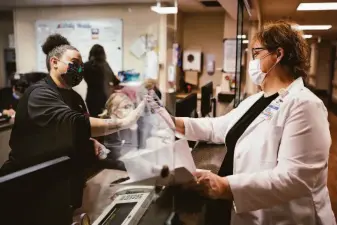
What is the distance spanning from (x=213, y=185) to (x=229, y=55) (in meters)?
5.44

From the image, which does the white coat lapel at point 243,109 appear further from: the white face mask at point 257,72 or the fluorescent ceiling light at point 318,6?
the fluorescent ceiling light at point 318,6

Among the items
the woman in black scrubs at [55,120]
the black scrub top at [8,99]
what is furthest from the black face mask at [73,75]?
the black scrub top at [8,99]

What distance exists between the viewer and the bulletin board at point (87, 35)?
94cm

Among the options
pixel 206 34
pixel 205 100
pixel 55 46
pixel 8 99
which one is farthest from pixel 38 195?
pixel 206 34

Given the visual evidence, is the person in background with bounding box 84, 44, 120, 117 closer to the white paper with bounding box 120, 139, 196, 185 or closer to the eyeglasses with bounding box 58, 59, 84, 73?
the eyeglasses with bounding box 58, 59, 84, 73

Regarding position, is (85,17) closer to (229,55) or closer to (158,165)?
(158,165)

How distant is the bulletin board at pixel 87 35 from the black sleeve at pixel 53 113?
0.26ft

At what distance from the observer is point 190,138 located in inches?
62.3

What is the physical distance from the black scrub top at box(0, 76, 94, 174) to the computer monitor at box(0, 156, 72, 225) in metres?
0.04

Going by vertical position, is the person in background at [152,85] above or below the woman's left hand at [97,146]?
above

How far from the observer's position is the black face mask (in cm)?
92

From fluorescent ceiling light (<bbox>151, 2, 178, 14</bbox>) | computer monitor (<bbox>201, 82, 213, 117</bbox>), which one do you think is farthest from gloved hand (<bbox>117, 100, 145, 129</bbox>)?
computer monitor (<bbox>201, 82, 213, 117</bbox>)

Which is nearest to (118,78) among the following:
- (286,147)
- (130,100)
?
(130,100)

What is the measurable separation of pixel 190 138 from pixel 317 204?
61 cm
